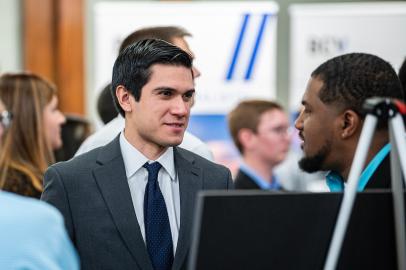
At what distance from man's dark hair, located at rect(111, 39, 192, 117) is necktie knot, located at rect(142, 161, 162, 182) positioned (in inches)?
7.1

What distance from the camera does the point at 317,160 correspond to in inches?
88.1

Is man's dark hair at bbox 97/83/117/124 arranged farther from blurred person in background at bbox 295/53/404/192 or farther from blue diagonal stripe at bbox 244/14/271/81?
blue diagonal stripe at bbox 244/14/271/81

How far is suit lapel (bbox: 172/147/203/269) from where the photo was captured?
79.0 inches

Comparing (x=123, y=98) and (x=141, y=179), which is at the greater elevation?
(x=123, y=98)

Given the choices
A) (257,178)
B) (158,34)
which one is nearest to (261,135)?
(257,178)

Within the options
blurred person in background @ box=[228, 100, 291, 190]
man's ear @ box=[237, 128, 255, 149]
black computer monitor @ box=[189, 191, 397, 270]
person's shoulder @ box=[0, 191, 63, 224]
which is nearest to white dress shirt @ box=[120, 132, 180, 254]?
black computer monitor @ box=[189, 191, 397, 270]

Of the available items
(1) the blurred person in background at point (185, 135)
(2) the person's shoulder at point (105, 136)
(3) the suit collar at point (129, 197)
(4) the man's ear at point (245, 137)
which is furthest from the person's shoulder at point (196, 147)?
(4) the man's ear at point (245, 137)

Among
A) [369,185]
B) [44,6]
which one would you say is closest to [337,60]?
[369,185]

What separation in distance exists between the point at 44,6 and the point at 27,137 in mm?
3321

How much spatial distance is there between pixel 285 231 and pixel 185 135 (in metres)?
1.08

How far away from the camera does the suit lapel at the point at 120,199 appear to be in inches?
78.0

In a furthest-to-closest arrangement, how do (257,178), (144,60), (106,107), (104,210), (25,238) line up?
(257,178)
(106,107)
(144,60)
(104,210)
(25,238)

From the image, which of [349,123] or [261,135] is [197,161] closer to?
[349,123]

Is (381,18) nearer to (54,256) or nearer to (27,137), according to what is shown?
(27,137)
